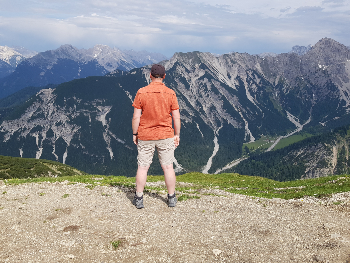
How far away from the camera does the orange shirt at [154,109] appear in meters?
13.5

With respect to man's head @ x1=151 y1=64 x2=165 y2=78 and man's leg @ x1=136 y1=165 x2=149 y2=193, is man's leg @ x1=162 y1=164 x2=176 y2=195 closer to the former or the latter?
man's leg @ x1=136 y1=165 x2=149 y2=193

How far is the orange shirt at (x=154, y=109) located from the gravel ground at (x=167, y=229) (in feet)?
15.2

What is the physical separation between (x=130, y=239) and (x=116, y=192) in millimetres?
6567

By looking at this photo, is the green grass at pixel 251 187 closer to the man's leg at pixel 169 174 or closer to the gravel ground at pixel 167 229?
the gravel ground at pixel 167 229

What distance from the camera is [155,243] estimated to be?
11.7 meters

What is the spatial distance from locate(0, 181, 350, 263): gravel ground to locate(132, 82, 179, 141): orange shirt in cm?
463

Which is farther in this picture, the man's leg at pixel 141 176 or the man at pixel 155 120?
the man's leg at pixel 141 176

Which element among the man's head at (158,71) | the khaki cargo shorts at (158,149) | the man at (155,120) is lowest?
the khaki cargo shorts at (158,149)

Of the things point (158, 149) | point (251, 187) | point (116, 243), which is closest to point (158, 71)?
point (158, 149)

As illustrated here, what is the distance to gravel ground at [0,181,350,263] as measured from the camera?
10.8 m

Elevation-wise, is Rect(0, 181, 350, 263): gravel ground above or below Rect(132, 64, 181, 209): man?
below

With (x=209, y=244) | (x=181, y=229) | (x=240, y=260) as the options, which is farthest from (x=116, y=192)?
(x=240, y=260)

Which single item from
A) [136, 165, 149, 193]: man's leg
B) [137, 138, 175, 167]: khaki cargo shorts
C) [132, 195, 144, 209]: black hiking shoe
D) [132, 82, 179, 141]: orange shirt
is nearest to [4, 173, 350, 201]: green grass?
[132, 195, 144, 209]: black hiking shoe

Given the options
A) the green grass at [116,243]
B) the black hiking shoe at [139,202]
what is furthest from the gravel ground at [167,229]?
the black hiking shoe at [139,202]
